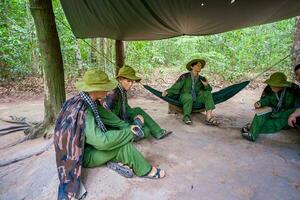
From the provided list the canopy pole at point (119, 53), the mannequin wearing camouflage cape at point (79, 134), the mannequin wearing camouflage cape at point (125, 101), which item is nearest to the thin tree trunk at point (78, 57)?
the canopy pole at point (119, 53)

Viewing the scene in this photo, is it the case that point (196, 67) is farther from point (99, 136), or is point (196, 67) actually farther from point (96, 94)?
point (99, 136)

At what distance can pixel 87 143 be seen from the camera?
1.87m

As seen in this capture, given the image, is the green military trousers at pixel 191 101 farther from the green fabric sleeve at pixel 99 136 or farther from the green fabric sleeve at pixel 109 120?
the green fabric sleeve at pixel 99 136

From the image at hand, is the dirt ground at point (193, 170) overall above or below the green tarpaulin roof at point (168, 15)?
below

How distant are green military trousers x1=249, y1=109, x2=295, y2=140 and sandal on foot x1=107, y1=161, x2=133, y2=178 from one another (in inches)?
56.9

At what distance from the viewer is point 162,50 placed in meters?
7.89

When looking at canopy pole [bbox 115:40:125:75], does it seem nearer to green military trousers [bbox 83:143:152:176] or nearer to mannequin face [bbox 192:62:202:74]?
mannequin face [bbox 192:62:202:74]

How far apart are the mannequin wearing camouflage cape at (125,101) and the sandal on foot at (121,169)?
0.52m

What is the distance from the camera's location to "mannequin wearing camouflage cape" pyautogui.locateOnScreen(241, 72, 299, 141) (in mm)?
2799

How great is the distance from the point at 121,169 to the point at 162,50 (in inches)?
247

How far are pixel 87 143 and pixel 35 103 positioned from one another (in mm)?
3430

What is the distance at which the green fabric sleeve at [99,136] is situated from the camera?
68.0 inches

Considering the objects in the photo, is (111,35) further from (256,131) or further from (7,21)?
(7,21)

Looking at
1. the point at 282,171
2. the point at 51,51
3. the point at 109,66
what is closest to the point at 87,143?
the point at 51,51
